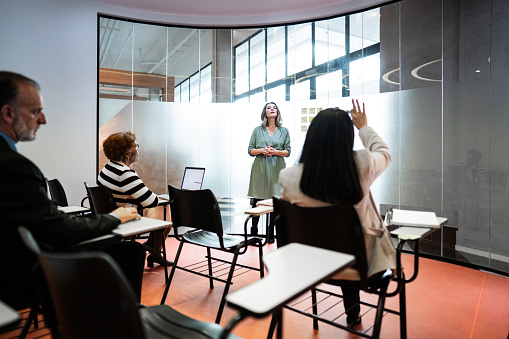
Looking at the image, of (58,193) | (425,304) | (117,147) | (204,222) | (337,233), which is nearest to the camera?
(337,233)

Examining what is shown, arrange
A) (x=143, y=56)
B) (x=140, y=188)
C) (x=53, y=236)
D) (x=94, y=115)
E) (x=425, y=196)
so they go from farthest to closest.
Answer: (x=143, y=56) < (x=94, y=115) < (x=425, y=196) < (x=140, y=188) < (x=53, y=236)

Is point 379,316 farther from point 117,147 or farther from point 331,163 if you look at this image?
point 117,147

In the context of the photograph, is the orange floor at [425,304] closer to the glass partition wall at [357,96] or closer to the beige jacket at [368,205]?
the glass partition wall at [357,96]

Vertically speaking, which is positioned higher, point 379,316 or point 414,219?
point 414,219

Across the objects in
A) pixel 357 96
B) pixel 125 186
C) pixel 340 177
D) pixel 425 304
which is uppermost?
pixel 357 96

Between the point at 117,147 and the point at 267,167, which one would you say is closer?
the point at 117,147

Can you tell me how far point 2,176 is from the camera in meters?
1.11

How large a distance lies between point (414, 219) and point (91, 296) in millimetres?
1555

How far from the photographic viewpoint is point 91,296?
77 cm

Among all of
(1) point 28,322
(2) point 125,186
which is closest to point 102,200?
(2) point 125,186

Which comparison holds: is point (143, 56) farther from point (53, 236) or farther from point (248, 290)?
point (248, 290)

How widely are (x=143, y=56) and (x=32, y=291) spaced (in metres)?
4.25

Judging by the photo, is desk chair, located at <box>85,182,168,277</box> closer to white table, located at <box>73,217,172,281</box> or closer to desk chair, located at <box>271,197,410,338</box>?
white table, located at <box>73,217,172,281</box>

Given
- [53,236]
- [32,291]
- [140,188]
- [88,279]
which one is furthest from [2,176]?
[140,188]
